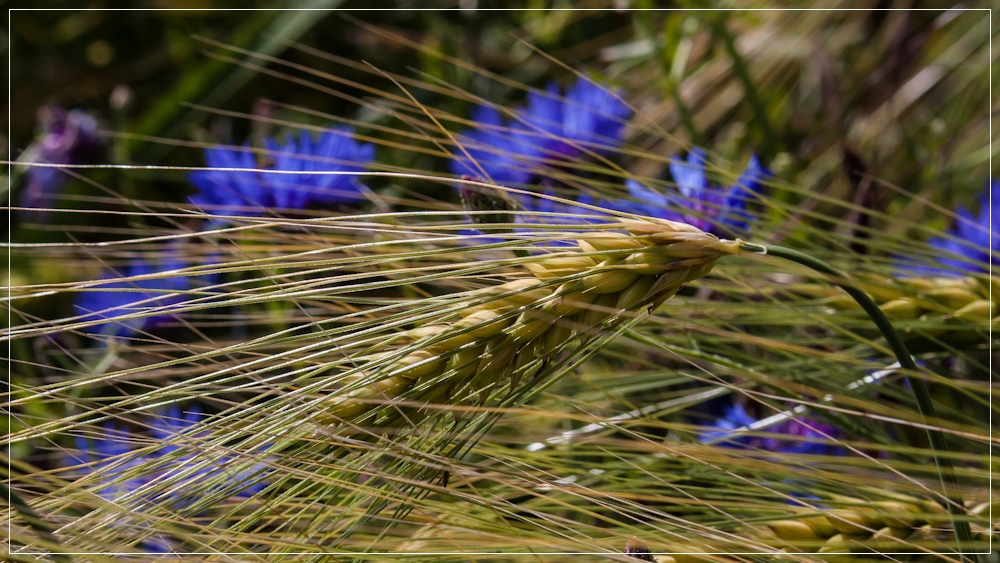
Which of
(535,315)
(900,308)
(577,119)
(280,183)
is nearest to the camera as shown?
(535,315)

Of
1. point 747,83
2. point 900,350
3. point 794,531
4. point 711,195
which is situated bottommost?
point 794,531

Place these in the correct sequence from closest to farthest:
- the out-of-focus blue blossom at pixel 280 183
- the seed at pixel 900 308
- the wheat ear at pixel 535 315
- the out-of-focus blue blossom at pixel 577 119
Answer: the wheat ear at pixel 535 315 < the seed at pixel 900 308 < the out-of-focus blue blossom at pixel 280 183 < the out-of-focus blue blossom at pixel 577 119

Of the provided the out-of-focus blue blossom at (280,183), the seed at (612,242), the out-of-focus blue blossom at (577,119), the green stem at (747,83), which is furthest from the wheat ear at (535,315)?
the green stem at (747,83)

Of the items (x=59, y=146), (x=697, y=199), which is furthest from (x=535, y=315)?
(x=59, y=146)

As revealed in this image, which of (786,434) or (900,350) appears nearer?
(900,350)

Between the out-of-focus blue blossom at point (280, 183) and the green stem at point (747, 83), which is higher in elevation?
the green stem at point (747, 83)

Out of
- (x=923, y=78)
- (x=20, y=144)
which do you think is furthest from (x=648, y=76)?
(x=20, y=144)

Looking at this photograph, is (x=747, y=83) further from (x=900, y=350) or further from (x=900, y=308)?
(x=900, y=350)

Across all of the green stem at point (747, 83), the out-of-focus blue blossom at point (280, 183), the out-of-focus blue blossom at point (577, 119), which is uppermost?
the green stem at point (747, 83)

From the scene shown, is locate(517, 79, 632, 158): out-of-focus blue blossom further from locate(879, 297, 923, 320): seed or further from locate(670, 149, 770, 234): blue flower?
locate(879, 297, 923, 320): seed

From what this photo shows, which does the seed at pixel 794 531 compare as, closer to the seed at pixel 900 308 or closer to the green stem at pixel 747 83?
the seed at pixel 900 308
